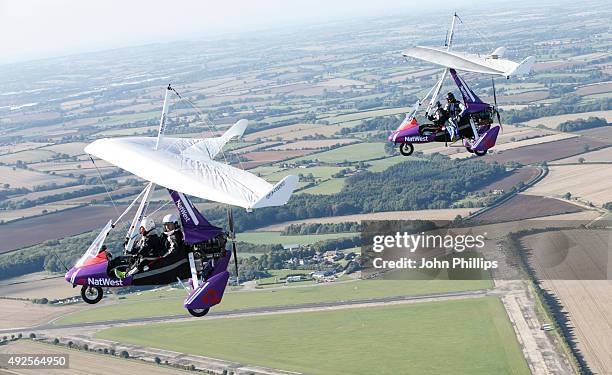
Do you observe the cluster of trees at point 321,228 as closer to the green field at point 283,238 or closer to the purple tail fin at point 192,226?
the green field at point 283,238

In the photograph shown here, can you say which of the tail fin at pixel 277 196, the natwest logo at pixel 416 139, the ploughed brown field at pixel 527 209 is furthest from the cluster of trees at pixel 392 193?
the tail fin at pixel 277 196

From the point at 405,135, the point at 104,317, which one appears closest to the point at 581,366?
the point at 405,135

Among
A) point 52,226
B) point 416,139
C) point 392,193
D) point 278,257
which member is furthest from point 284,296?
point 52,226

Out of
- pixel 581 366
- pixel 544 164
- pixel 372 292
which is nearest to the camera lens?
pixel 581 366

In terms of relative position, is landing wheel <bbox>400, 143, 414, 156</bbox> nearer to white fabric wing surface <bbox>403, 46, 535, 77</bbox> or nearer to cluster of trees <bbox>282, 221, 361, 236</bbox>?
white fabric wing surface <bbox>403, 46, 535, 77</bbox>

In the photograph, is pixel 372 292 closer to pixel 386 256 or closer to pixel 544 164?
pixel 386 256
